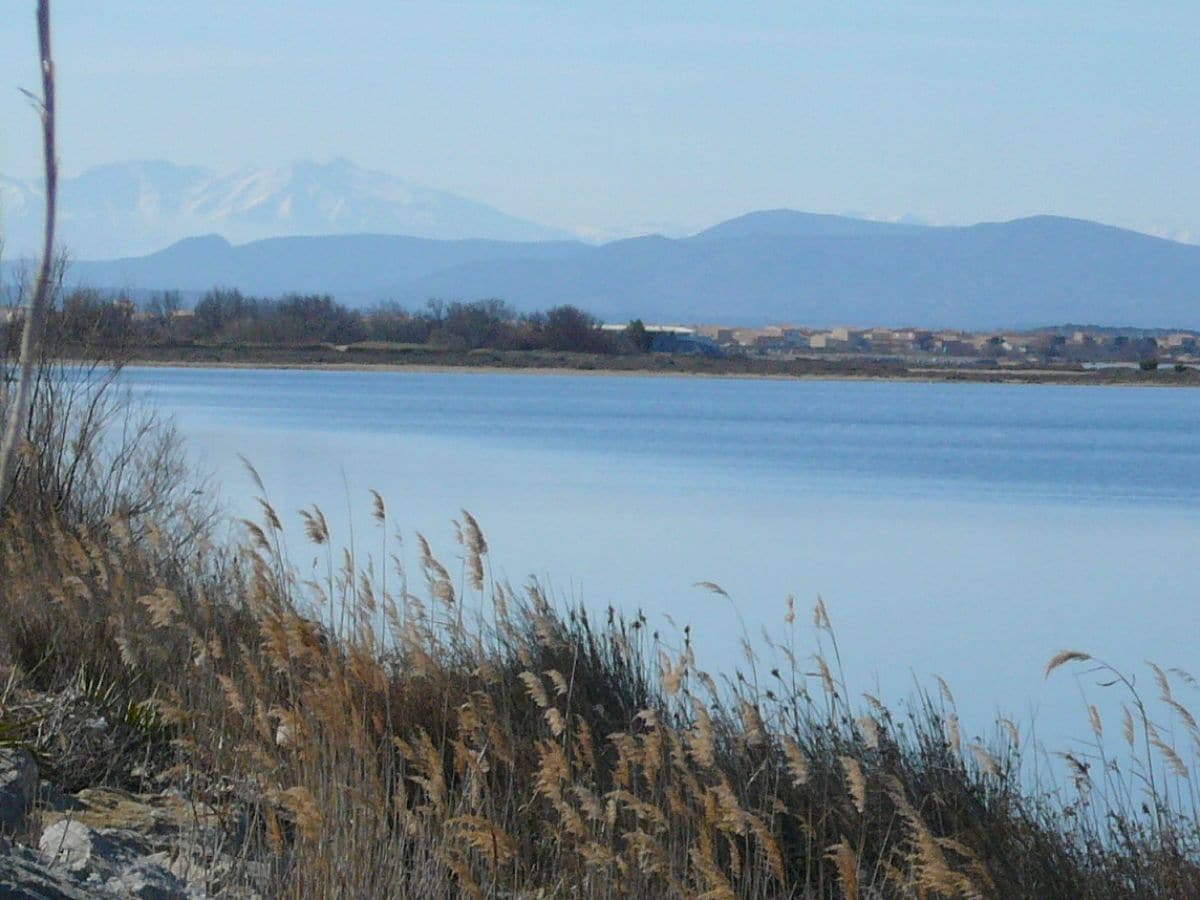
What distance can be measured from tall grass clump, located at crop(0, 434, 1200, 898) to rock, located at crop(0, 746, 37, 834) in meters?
0.43

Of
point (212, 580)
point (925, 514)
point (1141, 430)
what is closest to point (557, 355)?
point (1141, 430)

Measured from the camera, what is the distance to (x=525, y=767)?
624cm

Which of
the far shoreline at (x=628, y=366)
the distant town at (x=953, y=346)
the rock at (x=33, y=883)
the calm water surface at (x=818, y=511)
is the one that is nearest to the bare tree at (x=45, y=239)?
the rock at (x=33, y=883)

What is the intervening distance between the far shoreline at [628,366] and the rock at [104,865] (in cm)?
6775

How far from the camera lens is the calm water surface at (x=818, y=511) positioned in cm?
1438

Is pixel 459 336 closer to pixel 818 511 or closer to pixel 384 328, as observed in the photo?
pixel 384 328

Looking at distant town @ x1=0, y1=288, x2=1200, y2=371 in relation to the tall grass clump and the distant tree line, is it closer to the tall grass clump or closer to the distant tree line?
the distant tree line

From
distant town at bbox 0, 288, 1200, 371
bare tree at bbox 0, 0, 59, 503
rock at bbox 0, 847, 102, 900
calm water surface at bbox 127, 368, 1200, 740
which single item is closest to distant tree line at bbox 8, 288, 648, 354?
distant town at bbox 0, 288, 1200, 371

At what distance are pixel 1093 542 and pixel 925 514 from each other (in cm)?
333

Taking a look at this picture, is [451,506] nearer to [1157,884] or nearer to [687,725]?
[687,725]

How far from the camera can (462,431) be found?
40375 mm

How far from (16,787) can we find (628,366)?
8350 centimetres

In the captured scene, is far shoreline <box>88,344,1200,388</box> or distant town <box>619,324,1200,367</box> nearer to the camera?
far shoreline <box>88,344,1200,388</box>

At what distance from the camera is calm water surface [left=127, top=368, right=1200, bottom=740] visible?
1438 centimetres
